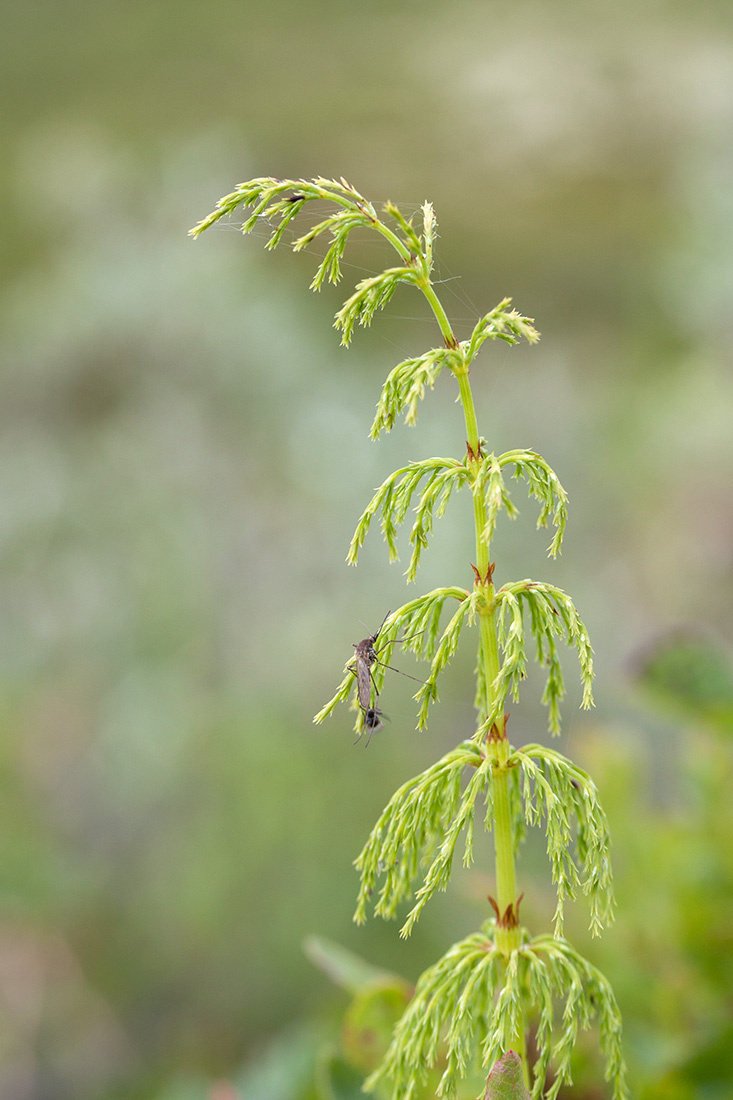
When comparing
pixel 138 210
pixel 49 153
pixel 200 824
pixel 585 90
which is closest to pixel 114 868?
pixel 200 824

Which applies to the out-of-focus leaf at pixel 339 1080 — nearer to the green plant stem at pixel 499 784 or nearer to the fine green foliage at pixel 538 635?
the green plant stem at pixel 499 784

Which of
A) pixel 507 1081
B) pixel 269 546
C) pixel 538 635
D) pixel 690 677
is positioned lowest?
pixel 507 1081

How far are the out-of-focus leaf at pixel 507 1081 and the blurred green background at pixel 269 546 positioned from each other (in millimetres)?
388

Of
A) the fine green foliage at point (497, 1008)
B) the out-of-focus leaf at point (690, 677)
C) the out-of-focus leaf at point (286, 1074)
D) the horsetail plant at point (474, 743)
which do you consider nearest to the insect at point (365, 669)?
the horsetail plant at point (474, 743)

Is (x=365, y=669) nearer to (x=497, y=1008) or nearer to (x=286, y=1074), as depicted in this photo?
(x=497, y=1008)

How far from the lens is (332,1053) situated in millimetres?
897

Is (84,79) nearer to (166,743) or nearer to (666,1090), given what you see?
(166,743)

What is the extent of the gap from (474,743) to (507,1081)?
202mm

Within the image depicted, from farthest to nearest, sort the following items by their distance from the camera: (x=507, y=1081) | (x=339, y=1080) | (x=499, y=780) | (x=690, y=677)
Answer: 1. (x=690, y=677)
2. (x=339, y=1080)
3. (x=499, y=780)
4. (x=507, y=1081)

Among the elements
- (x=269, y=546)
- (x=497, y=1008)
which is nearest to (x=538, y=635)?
(x=497, y=1008)

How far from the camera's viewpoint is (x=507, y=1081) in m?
0.56

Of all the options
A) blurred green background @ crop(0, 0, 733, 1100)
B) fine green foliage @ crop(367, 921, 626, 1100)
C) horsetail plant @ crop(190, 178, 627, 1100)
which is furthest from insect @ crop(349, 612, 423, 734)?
blurred green background @ crop(0, 0, 733, 1100)

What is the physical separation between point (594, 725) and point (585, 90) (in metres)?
5.84

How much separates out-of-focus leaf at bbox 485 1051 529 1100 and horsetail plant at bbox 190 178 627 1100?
22 millimetres
